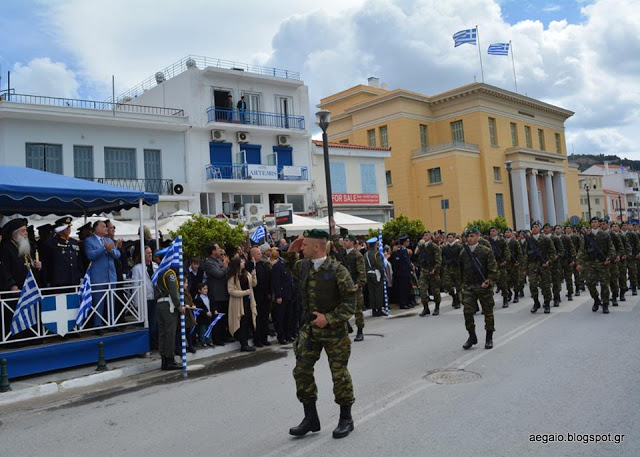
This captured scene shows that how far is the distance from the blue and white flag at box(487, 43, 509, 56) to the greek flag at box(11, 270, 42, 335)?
40.8m

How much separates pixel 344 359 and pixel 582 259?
9.38 metres

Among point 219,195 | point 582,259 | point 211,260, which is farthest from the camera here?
point 219,195

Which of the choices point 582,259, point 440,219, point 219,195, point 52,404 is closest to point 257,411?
point 52,404

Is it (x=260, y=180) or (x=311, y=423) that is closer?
(x=311, y=423)

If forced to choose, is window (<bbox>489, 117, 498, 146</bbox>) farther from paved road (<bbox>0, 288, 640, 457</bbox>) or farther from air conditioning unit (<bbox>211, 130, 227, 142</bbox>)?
paved road (<bbox>0, 288, 640, 457</bbox>)

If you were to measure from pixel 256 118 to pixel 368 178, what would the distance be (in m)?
9.60

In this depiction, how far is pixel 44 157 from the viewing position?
24141mm

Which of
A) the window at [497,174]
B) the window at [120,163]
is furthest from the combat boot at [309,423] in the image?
the window at [497,174]

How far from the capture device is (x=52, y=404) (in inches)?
267

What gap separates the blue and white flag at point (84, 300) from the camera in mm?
8375

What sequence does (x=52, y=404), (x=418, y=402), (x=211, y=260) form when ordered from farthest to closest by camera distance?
(x=211, y=260), (x=52, y=404), (x=418, y=402)

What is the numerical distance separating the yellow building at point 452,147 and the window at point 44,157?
27.8 m

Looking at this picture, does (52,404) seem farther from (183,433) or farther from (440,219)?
(440,219)

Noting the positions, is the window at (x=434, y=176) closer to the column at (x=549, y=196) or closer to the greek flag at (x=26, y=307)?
the column at (x=549, y=196)
